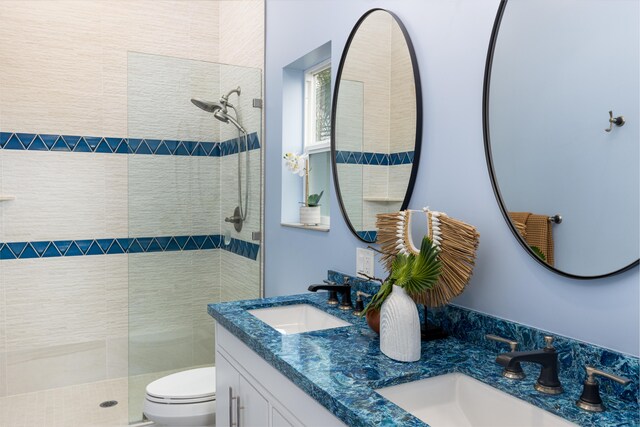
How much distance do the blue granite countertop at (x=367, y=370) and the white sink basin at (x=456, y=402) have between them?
0.02m

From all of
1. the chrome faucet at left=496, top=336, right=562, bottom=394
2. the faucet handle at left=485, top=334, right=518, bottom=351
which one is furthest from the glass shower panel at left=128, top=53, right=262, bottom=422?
the chrome faucet at left=496, top=336, right=562, bottom=394

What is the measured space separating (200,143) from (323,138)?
679 millimetres

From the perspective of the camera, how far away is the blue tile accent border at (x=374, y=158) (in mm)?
1688

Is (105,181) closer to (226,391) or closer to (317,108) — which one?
(317,108)

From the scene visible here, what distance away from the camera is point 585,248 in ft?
3.66

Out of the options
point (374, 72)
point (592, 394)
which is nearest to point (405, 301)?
point (592, 394)

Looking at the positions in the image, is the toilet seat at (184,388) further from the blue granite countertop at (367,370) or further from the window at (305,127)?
the window at (305,127)

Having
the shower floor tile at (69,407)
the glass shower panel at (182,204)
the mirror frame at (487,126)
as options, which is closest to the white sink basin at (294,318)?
the mirror frame at (487,126)

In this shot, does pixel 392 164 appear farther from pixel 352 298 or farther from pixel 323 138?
pixel 323 138

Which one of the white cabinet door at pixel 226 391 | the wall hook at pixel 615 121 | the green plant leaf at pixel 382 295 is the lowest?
the white cabinet door at pixel 226 391

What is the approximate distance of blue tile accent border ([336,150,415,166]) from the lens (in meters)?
1.69

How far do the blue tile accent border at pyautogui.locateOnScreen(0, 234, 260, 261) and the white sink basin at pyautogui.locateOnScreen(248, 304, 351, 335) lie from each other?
0.93m

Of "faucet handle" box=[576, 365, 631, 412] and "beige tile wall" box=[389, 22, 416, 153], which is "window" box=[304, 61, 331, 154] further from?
"faucet handle" box=[576, 365, 631, 412]

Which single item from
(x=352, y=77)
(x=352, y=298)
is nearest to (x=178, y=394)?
(x=352, y=298)
